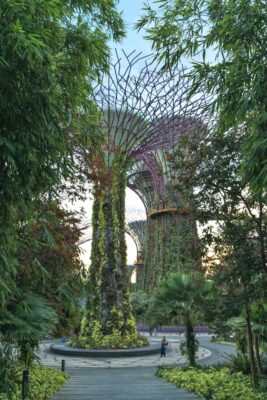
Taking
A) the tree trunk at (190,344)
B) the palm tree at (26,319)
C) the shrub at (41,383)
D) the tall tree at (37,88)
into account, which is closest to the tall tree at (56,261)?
the palm tree at (26,319)

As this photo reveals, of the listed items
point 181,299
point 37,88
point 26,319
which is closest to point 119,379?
point 181,299

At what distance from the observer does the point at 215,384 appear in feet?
38.1

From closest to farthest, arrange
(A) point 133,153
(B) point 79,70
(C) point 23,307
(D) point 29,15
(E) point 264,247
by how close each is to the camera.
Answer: (D) point 29,15, (B) point 79,70, (C) point 23,307, (E) point 264,247, (A) point 133,153

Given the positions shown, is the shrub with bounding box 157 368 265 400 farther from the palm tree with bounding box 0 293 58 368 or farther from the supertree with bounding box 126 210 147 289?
the supertree with bounding box 126 210 147 289

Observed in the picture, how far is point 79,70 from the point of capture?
6191 mm

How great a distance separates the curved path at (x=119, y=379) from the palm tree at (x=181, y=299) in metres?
2.12

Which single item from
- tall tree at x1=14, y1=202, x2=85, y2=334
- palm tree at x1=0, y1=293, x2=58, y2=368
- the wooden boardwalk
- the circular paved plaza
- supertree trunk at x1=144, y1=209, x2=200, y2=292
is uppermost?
supertree trunk at x1=144, y1=209, x2=200, y2=292

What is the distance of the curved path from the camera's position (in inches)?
404

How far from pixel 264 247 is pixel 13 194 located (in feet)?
22.2

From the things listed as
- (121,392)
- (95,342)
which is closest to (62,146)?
(121,392)

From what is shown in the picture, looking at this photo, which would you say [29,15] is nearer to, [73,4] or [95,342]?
[73,4]

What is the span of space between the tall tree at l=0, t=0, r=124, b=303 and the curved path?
5.70 metres

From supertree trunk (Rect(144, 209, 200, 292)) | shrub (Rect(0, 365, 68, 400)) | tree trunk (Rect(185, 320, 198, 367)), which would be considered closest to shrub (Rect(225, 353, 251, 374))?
tree trunk (Rect(185, 320, 198, 367))

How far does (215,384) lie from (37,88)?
31.8 feet
